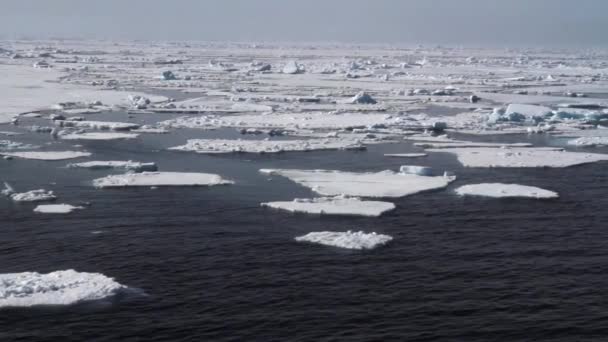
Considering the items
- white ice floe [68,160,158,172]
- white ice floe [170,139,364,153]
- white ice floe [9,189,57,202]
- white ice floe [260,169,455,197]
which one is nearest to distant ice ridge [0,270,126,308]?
white ice floe [9,189,57,202]

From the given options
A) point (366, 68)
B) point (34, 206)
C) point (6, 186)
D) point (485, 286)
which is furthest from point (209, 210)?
point (366, 68)

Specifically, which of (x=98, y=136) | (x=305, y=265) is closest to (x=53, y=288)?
(x=305, y=265)

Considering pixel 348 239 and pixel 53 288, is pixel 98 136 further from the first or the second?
pixel 53 288

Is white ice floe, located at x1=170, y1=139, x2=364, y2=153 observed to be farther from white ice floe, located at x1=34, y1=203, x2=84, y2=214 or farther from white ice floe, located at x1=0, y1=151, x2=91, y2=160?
white ice floe, located at x1=34, y1=203, x2=84, y2=214

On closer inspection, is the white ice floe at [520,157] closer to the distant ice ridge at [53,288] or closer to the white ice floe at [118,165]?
the white ice floe at [118,165]

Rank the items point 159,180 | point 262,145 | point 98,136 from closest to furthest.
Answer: point 159,180 < point 262,145 < point 98,136
